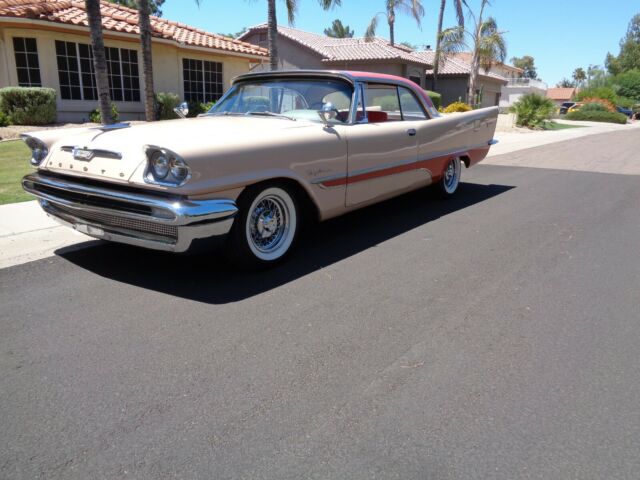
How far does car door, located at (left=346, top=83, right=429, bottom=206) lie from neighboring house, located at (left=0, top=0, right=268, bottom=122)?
12.2 metres

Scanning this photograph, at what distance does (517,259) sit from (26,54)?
15.2 meters

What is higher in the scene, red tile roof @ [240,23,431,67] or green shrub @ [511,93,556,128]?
red tile roof @ [240,23,431,67]

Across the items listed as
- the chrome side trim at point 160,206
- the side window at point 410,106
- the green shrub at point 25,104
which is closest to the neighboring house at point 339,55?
the green shrub at point 25,104

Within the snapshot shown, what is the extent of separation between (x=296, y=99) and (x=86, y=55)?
43.3 feet

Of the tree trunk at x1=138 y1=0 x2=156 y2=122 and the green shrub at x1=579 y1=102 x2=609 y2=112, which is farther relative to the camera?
the green shrub at x1=579 y1=102 x2=609 y2=112

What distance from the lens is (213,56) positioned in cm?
1934

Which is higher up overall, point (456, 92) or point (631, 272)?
point (456, 92)

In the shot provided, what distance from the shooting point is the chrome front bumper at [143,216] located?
3541 mm

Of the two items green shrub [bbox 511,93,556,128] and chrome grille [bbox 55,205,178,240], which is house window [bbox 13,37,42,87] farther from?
green shrub [bbox 511,93,556,128]

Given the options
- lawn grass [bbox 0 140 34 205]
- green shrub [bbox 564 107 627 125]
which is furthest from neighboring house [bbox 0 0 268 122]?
green shrub [bbox 564 107 627 125]

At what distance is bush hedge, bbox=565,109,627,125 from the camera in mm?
38562

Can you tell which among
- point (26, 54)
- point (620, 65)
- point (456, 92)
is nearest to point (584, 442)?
point (26, 54)

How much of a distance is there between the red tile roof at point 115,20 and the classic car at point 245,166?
11545 millimetres

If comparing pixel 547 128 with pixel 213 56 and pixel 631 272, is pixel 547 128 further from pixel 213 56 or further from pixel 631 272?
pixel 631 272
